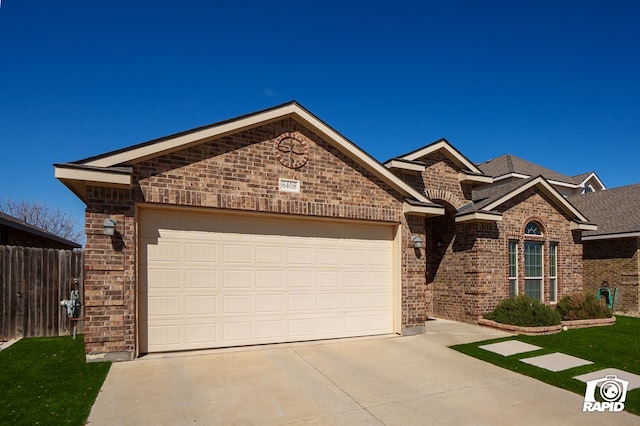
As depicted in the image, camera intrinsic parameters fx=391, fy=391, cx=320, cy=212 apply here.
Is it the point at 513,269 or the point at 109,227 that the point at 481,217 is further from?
the point at 109,227

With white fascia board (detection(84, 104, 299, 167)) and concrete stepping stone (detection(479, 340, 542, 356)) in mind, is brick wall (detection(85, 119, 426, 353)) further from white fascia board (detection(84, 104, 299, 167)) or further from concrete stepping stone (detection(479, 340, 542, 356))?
concrete stepping stone (detection(479, 340, 542, 356))

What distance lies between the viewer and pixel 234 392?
5824 mm

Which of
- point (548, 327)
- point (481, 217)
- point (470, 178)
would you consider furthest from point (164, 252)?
point (470, 178)

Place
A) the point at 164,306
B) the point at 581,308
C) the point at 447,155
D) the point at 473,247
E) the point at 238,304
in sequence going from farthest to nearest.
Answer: the point at 447,155 → the point at 581,308 → the point at 473,247 → the point at 238,304 → the point at 164,306

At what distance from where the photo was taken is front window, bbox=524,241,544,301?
515 inches

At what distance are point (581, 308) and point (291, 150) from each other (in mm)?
10405

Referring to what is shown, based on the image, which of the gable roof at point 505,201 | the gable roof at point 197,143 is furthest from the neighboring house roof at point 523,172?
the gable roof at point 197,143

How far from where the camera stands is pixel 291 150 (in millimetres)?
8805

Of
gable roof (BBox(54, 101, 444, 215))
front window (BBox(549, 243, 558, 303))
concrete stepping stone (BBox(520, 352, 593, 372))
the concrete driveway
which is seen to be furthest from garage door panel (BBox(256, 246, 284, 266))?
front window (BBox(549, 243, 558, 303))

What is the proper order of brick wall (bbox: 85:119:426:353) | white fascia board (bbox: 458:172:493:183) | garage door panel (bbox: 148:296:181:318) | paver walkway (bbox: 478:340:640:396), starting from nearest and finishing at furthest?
paver walkway (bbox: 478:340:640:396) < brick wall (bbox: 85:119:426:353) < garage door panel (bbox: 148:296:181:318) < white fascia board (bbox: 458:172:493:183)

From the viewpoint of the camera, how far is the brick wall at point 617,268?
1513 cm

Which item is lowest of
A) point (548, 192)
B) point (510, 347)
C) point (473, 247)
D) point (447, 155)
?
point (510, 347)

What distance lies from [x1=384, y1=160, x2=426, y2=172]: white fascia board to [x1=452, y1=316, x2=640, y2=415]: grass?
522cm

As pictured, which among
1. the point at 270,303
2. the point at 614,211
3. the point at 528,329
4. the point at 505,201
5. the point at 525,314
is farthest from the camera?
the point at 614,211
